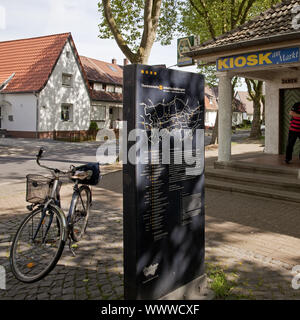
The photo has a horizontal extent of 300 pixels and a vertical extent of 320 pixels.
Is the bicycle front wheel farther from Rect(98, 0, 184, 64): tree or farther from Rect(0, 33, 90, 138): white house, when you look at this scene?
Rect(0, 33, 90, 138): white house

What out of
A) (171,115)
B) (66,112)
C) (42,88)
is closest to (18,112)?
(42,88)

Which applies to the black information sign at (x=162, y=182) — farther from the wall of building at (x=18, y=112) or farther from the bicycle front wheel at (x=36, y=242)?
the wall of building at (x=18, y=112)

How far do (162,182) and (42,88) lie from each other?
28.0 meters

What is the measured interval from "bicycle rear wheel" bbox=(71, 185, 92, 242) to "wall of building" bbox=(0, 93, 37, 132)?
1005 inches

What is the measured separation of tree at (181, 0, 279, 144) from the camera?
20.8 m

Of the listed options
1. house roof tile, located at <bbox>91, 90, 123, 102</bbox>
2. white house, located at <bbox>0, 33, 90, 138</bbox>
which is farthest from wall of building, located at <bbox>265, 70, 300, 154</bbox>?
house roof tile, located at <bbox>91, 90, 123, 102</bbox>

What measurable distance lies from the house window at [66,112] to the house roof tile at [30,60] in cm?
391

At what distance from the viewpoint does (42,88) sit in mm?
29312

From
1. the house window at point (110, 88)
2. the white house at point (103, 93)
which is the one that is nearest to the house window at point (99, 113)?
the white house at point (103, 93)

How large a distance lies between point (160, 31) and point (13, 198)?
15539 mm

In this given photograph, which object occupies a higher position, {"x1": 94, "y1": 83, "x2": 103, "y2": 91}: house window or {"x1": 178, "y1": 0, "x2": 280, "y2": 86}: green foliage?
{"x1": 178, "y1": 0, "x2": 280, "y2": 86}: green foliage

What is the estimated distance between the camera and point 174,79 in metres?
3.57

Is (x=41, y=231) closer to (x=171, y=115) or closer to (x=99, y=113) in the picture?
Result: (x=171, y=115)

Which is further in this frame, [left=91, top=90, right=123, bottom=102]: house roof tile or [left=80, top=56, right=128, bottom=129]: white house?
[left=80, top=56, right=128, bottom=129]: white house
